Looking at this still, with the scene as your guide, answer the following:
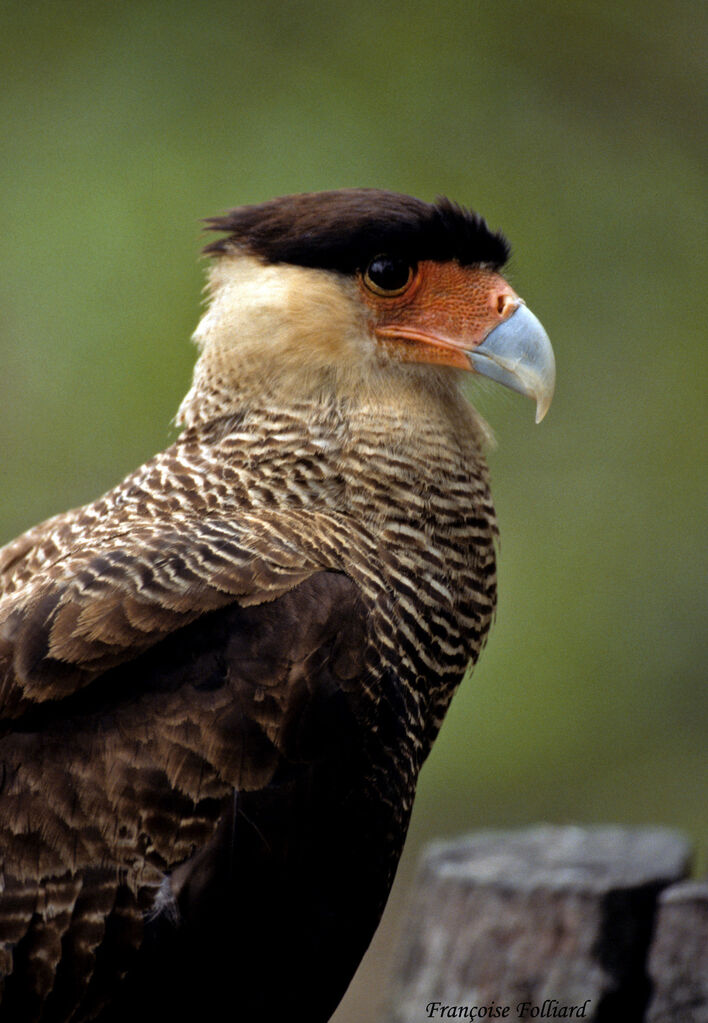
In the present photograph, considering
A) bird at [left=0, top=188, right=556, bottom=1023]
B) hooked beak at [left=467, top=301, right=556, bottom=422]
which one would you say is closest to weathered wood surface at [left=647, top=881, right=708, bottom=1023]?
bird at [left=0, top=188, right=556, bottom=1023]

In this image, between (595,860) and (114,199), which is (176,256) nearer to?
(114,199)

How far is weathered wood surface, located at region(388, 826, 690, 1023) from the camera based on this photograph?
10.1 ft

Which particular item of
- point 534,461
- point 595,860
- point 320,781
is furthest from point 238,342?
point 534,461

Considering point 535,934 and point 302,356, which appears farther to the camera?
point 535,934

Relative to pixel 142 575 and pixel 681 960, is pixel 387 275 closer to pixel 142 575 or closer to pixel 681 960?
pixel 142 575

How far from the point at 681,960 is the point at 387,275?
176 centimetres

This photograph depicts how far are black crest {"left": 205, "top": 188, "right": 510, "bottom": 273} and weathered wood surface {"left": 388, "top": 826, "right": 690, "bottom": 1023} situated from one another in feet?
5.28

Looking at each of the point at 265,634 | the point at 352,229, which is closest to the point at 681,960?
the point at 265,634

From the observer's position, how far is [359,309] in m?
2.94

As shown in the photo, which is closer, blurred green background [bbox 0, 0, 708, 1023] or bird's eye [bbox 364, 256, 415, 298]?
bird's eye [bbox 364, 256, 415, 298]

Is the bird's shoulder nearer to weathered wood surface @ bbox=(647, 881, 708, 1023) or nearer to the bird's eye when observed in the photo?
the bird's eye

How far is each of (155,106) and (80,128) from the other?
1.31 ft

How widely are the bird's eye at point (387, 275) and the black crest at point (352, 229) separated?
0.02 metres

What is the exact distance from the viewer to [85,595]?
2449 millimetres
